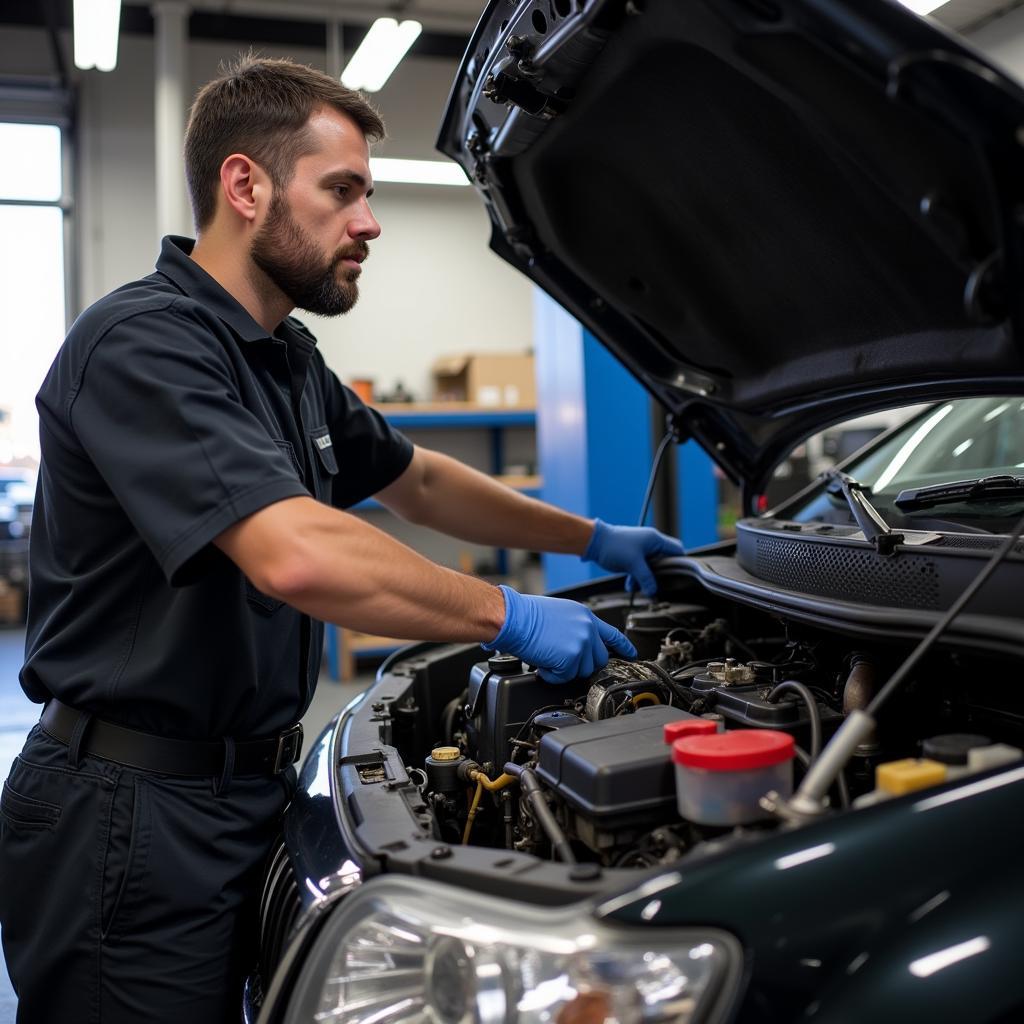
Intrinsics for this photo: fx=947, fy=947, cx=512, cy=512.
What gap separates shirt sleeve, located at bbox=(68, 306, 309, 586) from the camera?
1.10 m

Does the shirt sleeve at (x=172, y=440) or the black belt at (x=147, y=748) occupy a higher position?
the shirt sleeve at (x=172, y=440)

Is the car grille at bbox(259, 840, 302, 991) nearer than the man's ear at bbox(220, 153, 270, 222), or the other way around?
the car grille at bbox(259, 840, 302, 991)

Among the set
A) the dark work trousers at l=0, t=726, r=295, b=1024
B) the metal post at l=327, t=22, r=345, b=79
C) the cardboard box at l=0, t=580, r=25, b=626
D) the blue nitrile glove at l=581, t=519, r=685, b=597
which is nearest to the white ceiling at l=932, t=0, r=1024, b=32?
the metal post at l=327, t=22, r=345, b=79

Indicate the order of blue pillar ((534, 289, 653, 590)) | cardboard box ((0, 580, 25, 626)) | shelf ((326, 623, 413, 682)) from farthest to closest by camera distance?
cardboard box ((0, 580, 25, 626)) < shelf ((326, 623, 413, 682)) < blue pillar ((534, 289, 653, 590))

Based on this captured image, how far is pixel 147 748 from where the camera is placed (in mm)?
1269

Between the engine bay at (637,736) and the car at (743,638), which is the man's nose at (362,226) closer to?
the car at (743,638)

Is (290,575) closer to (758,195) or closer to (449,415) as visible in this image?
(758,195)

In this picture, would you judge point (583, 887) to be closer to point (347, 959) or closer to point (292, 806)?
point (347, 959)

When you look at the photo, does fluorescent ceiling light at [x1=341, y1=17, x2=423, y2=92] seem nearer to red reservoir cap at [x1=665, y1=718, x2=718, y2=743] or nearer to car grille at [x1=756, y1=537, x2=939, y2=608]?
car grille at [x1=756, y1=537, x2=939, y2=608]

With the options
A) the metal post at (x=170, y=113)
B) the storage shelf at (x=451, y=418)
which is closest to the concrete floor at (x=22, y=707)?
the storage shelf at (x=451, y=418)

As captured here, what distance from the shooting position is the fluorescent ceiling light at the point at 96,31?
5.02 m

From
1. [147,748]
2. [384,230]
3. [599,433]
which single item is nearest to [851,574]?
[147,748]

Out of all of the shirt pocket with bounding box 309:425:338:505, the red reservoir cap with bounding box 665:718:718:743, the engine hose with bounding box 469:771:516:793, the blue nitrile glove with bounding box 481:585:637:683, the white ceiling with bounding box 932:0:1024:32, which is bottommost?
the engine hose with bounding box 469:771:516:793

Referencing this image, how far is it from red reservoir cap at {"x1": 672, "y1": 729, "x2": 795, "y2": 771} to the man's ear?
1034mm
